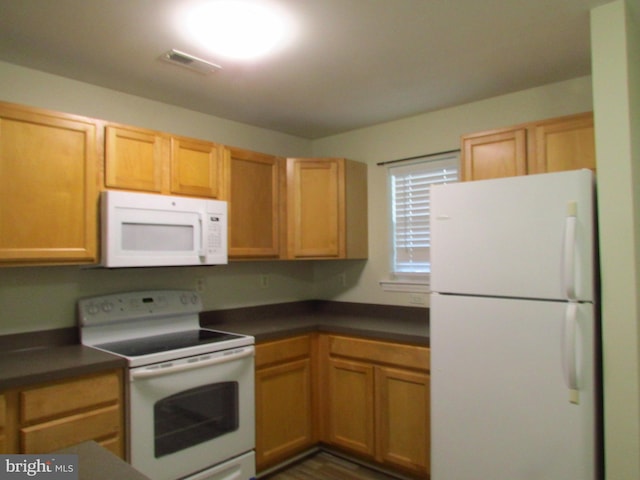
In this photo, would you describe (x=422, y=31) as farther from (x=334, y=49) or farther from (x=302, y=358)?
(x=302, y=358)

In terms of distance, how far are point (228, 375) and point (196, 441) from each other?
0.35m

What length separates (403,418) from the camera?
8.63ft

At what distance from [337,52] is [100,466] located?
6.40 feet

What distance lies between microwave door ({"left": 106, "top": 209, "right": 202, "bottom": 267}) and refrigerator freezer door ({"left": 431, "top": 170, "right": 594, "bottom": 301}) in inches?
52.9

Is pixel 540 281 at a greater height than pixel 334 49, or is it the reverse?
pixel 334 49

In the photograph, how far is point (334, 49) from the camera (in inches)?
85.0

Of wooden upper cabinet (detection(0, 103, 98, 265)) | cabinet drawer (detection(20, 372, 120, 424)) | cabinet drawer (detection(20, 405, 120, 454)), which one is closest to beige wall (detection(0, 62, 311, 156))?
wooden upper cabinet (detection(0, 103, 98, 265))

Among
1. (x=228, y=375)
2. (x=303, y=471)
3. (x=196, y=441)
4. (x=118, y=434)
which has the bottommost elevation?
(x=303, y=471)

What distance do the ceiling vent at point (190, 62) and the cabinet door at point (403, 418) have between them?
6.45 feet

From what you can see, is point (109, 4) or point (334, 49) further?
point (334, 49)

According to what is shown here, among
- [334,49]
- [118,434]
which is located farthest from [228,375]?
[334,49]

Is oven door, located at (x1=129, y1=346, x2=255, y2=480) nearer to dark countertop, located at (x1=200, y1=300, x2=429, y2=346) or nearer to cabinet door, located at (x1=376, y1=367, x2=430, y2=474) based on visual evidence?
dark countertop, located at (x1=200, y1=300, x2=429, y2=346)

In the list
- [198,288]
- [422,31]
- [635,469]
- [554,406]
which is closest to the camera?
[635,469]

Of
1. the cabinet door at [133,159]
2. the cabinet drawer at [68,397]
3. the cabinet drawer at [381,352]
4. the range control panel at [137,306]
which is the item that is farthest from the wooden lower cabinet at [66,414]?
the cabinet drawer at [381,352]
